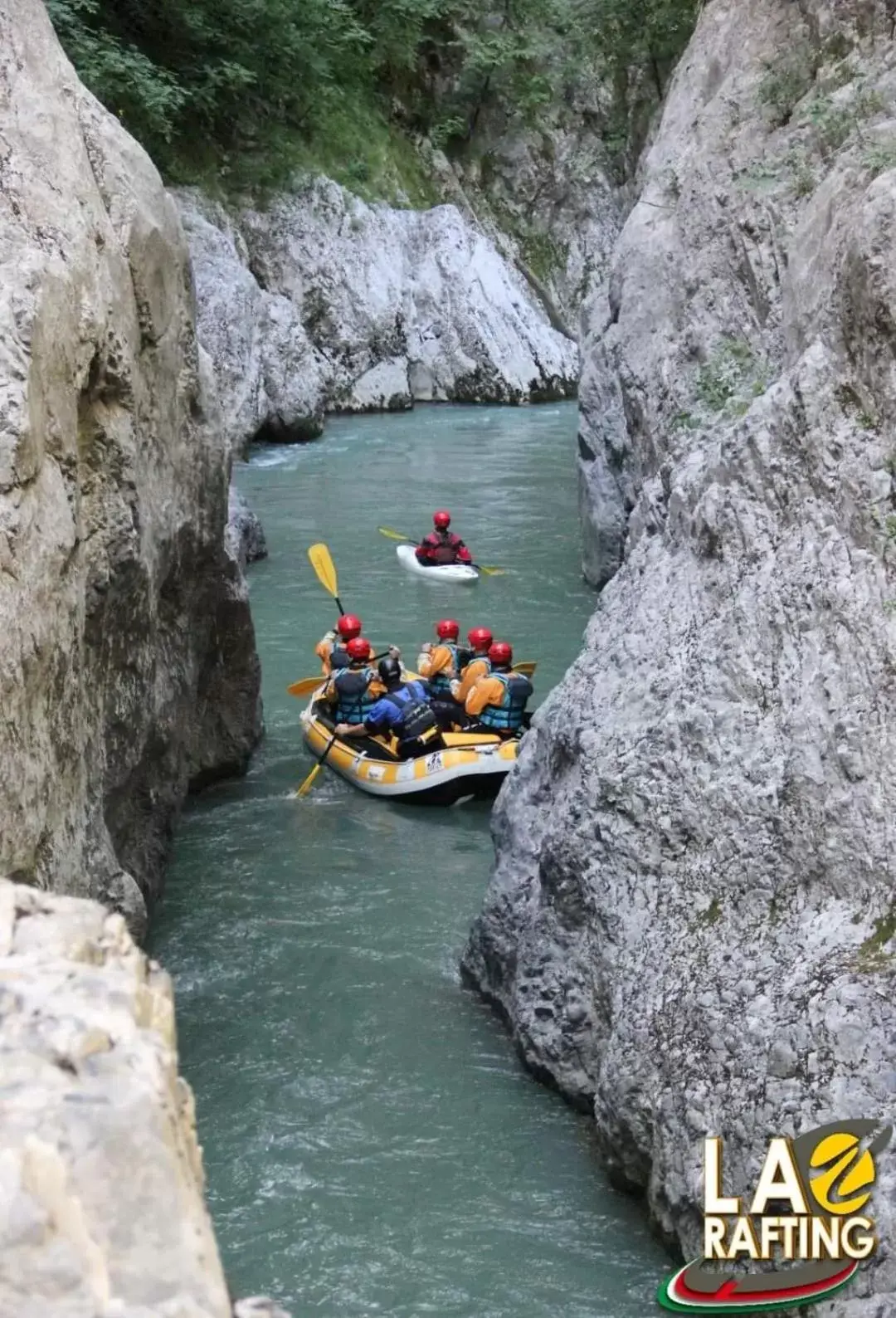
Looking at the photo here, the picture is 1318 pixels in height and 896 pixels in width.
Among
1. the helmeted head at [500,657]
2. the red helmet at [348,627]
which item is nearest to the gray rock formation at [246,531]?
the red helmet at [348,627]

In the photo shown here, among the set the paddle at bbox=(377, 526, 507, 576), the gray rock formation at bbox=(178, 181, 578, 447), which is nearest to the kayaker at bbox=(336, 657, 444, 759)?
the paddle at bbox=(377, 526, 507, 576)

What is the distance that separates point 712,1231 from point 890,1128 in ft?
2.73

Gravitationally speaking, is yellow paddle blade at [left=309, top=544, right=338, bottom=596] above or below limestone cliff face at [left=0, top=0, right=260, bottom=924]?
below

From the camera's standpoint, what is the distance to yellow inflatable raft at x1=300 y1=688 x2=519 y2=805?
1168cm

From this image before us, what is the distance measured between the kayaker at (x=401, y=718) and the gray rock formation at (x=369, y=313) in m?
13.5

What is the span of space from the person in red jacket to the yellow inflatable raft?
5640mm

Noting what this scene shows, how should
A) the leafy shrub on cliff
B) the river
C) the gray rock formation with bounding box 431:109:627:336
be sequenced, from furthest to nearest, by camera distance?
1. the gray rock formation with bounding box 431:109:627:336
2. the leafy shrub on cliff
3. the river

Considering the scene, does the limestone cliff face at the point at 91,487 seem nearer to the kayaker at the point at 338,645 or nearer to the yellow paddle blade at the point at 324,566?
the kayaker at the point at 338,645

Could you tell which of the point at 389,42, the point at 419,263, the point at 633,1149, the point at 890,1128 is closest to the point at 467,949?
the point at 633,1149

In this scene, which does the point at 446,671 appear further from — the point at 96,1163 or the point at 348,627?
the point at 96,1163

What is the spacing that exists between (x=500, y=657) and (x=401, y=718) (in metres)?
0.92

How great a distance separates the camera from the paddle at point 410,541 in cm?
1781

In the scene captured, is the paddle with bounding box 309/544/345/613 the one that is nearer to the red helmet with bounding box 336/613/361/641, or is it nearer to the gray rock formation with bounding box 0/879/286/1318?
the red helmet with bounding box 336/613/361/641

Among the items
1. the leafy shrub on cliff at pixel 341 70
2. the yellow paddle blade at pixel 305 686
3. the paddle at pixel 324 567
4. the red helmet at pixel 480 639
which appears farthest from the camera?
the leafy shrub on cliff at pixel 341 70
